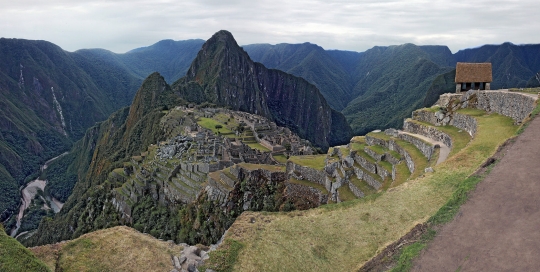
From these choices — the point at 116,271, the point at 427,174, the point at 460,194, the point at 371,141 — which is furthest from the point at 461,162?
the point at 116,271

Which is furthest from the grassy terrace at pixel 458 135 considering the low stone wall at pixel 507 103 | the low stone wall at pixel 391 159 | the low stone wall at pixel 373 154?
the low stone wall at pixel 373 154

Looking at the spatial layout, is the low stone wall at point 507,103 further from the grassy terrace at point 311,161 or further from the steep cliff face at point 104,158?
the steep cliff face at point 104,158

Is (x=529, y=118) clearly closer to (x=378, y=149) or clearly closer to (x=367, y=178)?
(x=367, y=178)

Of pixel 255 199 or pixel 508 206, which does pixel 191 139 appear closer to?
pixel 255 199

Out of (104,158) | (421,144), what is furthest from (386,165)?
(104,158)

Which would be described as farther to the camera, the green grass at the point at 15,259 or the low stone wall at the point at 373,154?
the low stone wall at the point at 373,154

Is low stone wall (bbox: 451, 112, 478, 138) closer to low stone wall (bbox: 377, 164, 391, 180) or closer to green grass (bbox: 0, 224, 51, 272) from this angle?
low stone wall (bbox: 377, 164, 391, 180)
